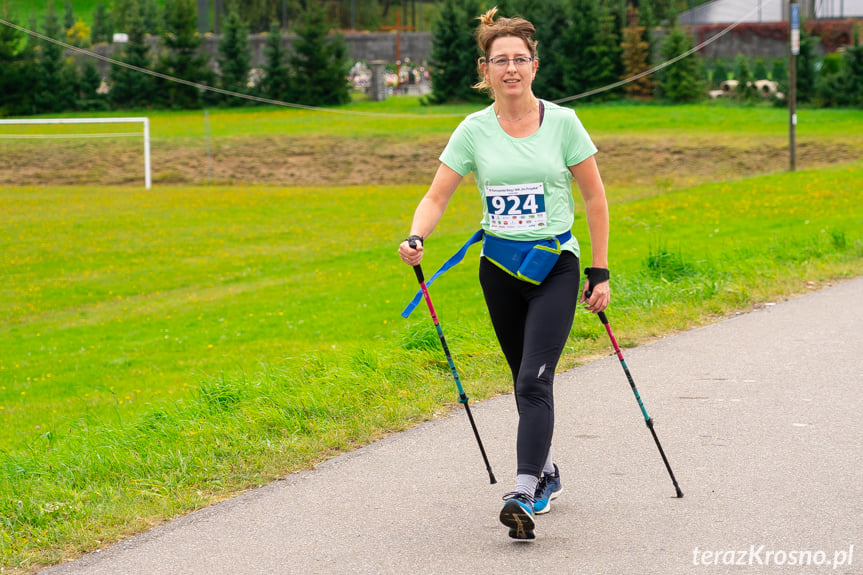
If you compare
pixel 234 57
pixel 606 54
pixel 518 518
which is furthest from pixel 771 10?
pixel 518 518

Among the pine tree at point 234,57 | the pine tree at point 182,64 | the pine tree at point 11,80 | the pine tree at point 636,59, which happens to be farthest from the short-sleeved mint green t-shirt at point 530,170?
the pine tree at point 11,80

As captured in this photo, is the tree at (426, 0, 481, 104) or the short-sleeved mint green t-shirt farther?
the tree at (426, 0, 481, 104)

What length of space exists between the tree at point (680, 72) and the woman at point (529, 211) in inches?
2071

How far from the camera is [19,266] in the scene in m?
22.3

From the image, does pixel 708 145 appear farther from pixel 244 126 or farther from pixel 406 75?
pixel 406 75

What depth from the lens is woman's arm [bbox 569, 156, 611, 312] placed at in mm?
5184

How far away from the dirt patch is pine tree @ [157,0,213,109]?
17.5 m

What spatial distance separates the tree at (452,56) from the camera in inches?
2456

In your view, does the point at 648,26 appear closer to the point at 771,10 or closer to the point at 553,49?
the point at 553,49

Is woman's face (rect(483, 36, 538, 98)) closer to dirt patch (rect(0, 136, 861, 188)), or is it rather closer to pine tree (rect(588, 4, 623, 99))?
dirt patch (rect(0, 136, 861, 188))

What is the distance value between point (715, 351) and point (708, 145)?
105 ft

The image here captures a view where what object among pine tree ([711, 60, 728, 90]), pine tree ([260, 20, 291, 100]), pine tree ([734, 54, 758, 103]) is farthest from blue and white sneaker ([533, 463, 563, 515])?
pine tree ([260, 20, 291, 100])

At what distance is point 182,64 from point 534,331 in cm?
6571

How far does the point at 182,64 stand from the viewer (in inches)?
2675
